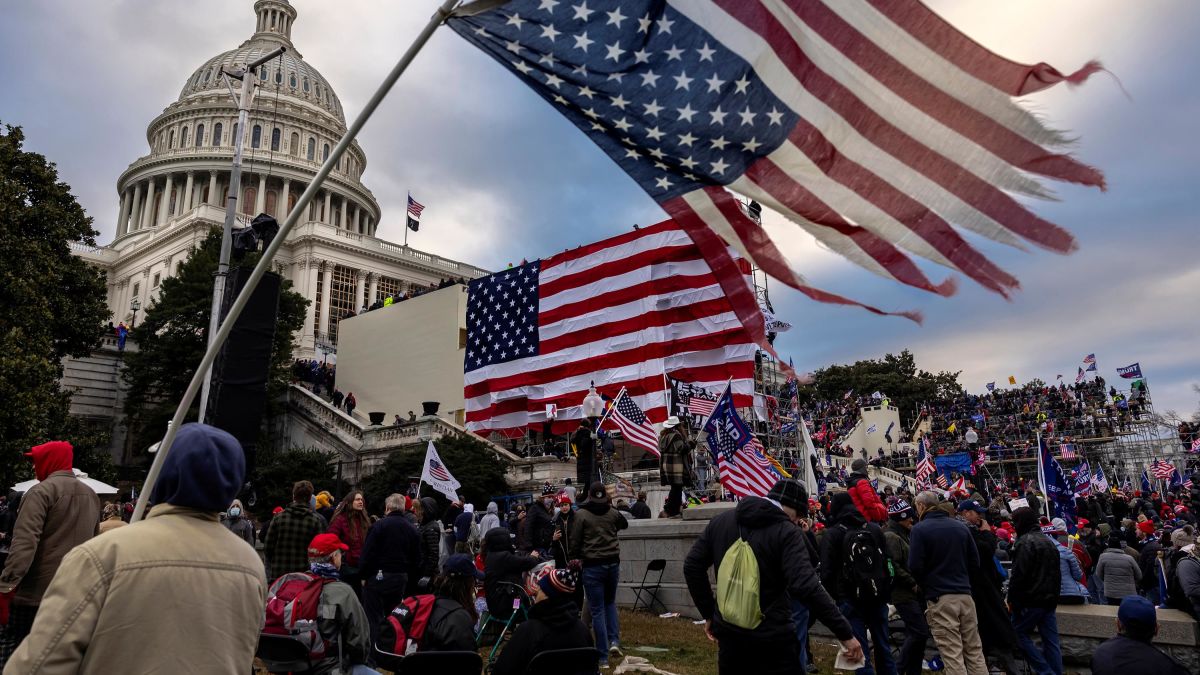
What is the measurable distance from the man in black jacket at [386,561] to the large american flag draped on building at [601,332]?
12.1 meters

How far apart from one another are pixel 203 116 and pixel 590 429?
8766 centimetres

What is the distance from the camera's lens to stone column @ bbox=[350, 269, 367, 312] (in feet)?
225

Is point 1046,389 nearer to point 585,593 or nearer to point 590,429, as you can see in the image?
point 590,429

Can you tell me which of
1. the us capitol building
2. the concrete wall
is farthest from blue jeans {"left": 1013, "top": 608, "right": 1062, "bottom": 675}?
the us capitol building

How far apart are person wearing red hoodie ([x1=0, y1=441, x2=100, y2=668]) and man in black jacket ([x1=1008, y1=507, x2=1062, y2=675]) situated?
828 cm

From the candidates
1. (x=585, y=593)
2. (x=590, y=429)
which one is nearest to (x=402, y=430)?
(x=590, y=429)

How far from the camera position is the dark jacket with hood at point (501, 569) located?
27.9 feet

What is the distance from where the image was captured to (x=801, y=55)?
541 cm

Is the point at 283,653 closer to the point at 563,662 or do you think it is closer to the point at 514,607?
the point at 563,662

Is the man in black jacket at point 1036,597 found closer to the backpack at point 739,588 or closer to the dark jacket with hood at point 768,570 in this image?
the dark jacket with hood at point 768,570

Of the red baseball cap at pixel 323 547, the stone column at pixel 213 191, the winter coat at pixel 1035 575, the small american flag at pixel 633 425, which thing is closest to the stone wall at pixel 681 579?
the winter coat at pixel 1035 575

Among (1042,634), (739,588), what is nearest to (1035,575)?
(1042,634)

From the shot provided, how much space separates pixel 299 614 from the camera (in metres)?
4.80

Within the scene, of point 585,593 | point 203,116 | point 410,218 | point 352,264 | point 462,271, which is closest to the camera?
point 585,593
